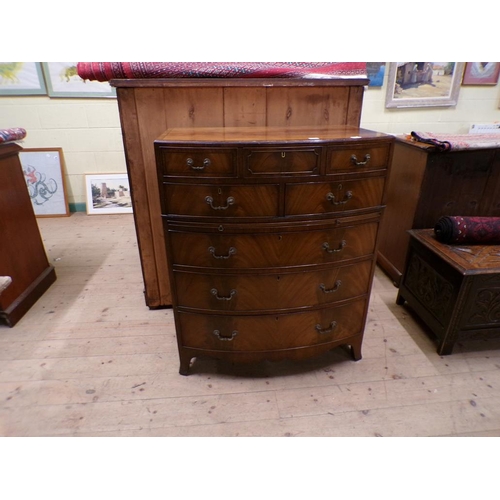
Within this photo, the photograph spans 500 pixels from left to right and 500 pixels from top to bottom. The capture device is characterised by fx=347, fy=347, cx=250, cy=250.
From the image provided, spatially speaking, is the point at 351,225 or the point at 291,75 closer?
the point at 351,225

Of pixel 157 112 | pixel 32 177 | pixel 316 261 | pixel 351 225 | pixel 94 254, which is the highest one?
pixel 157 112

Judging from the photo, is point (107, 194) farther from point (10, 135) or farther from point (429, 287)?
point (429, 287)

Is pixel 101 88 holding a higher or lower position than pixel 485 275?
higher

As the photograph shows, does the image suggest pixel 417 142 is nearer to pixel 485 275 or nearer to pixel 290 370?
pixel 485 275

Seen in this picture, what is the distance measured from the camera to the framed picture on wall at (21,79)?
315cm

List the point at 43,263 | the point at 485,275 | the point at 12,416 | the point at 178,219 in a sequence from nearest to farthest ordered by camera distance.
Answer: the point at 178,219, the point at 12,416, the point at 485,275, the point at 43,263

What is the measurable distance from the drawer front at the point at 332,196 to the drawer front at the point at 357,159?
47mm

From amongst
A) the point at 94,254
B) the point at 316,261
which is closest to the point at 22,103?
the point at 94,254

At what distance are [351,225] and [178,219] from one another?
2.18ft

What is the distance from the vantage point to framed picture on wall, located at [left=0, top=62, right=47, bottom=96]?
3154 mm

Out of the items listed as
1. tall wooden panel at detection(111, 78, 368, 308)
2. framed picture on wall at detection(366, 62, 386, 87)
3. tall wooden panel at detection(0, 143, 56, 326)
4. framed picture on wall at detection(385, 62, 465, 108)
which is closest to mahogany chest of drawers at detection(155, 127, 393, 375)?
tall wooden panel at detection(111, 78, 368, 308)

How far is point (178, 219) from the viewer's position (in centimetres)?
129

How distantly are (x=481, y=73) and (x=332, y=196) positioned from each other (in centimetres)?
309

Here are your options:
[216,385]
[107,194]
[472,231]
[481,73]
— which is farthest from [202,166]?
[481,73]
